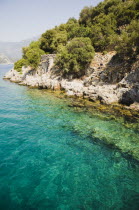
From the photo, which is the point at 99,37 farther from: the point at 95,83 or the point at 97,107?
the point at 97,107

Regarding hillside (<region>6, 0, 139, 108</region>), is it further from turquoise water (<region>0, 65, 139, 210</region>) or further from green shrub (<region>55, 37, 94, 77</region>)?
turquoise water (<region>0, 65, 139, 210</region>)

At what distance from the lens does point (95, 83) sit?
30.1 meters

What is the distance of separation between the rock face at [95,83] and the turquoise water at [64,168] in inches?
341

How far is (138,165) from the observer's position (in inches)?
406

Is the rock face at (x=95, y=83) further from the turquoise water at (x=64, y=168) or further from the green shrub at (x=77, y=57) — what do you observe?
the turquoise water at (x=64, y=168)

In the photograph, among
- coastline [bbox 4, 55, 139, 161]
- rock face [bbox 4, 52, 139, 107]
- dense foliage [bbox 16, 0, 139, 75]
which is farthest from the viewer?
dense foliage [bbox 16, 0, 139, 75]

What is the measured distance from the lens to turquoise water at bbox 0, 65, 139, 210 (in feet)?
24.7

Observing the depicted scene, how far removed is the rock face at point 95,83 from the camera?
934 inches

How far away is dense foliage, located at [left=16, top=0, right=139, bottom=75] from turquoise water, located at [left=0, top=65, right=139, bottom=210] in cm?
2059

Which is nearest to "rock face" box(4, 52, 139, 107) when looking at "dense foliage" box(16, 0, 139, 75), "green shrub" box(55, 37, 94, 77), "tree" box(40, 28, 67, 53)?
"green shrub" box(55, 37, 94, 77)

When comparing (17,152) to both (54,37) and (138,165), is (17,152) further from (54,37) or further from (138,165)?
(54,37)

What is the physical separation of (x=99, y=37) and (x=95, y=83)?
2020 cm

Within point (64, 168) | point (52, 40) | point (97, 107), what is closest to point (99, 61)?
point (97, 107)

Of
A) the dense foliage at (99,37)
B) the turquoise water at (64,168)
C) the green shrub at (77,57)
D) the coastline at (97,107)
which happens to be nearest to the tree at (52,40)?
the dense foliage at (99,37)
